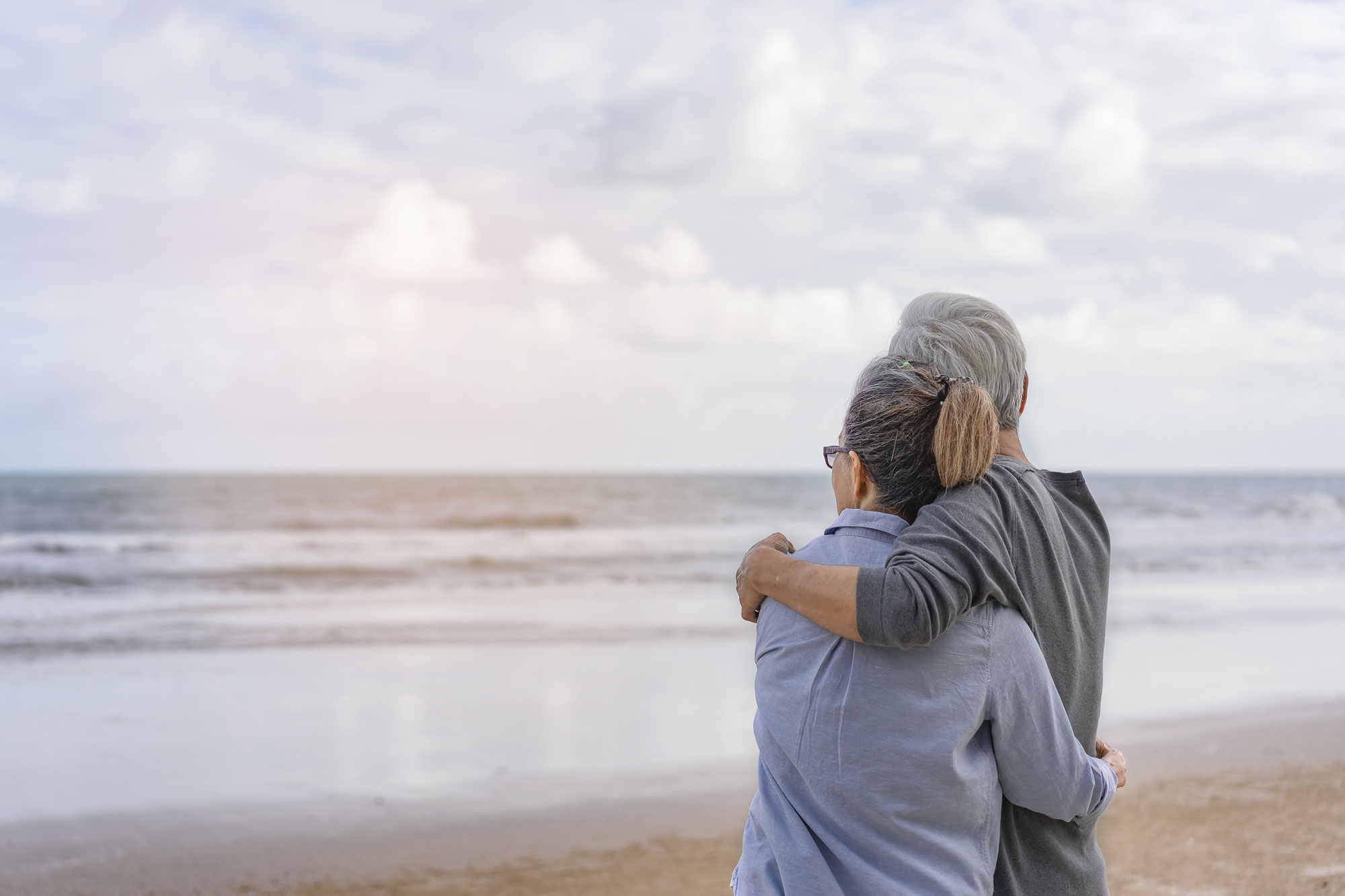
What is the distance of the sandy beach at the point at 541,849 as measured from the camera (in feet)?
12.9

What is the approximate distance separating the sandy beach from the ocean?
251mm

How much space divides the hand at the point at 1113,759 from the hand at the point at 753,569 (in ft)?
1.86

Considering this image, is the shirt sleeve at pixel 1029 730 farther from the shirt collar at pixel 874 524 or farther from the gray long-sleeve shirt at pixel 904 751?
the shirt collar at pixel 874 524

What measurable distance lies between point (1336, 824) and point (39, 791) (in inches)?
242

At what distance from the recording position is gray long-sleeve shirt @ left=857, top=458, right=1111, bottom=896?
4.16ft

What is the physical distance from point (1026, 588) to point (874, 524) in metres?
0.24

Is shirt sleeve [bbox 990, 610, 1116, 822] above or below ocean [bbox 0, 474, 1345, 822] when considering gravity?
above

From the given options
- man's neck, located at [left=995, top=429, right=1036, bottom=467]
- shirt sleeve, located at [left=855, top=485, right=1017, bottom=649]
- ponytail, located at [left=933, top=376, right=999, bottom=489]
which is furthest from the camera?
man's neck, located at [left=995, top=429, right=1036, bottom=467]

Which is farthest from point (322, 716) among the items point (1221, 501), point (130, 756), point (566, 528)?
point (1221, 501)

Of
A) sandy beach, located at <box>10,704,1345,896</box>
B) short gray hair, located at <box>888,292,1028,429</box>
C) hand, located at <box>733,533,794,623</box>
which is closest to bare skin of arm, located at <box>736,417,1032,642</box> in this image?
hand, located at <box>733,533,794,623</box>

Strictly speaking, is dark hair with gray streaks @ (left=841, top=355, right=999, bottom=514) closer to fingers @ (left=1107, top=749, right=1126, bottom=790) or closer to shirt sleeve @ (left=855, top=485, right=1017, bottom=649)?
shirt sleeve @ (left=855, top=485, right=1017, bottom=649)

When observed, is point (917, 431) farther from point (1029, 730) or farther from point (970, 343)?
point (1029, 730)

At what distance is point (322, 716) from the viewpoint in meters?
6.10

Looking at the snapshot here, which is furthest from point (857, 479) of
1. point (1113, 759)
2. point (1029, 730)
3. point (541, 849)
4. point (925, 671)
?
point (541, 849)
